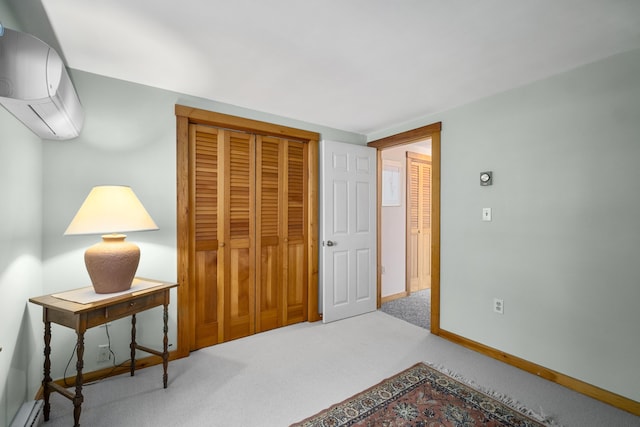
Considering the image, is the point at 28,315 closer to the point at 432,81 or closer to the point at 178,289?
the point at 178,289

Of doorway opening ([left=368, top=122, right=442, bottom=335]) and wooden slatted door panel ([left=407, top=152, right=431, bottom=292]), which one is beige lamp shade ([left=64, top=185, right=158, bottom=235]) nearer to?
doorway opening ([left=368, top=122, right=442, bottom=335])

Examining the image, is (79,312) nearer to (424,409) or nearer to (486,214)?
(424,409)

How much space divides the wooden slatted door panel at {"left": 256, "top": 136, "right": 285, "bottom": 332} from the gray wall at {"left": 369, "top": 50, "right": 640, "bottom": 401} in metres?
1.74

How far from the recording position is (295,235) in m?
3.28

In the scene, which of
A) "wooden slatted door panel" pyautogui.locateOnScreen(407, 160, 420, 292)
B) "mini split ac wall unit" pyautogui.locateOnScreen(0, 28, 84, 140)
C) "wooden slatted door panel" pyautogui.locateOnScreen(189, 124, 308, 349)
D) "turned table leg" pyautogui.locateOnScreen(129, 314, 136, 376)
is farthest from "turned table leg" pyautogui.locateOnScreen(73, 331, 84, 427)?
"wooden slatted door panel" pyautogui.locateOnScreen(407, 160, 420, 292)

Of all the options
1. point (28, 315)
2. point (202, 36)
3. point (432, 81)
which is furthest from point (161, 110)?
point (432, 81)

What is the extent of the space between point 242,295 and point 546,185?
2.78 metres

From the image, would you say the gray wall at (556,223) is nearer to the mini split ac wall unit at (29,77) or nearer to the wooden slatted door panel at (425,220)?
the wooden slatted door panel at (425,220)

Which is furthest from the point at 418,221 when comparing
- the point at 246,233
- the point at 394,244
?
the point at 246,233

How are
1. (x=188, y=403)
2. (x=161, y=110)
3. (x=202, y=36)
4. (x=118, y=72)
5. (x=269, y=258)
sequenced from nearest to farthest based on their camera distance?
(x=202, y=36) < (x=188, y=403) < (x=118, y=72) < (x=161, y=110) < (x=269, y=258)

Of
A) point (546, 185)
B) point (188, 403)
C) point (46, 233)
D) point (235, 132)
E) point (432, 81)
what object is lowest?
point (188, 403)

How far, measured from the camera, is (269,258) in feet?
10.2

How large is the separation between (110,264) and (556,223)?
308 cm

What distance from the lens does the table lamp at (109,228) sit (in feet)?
5.79
